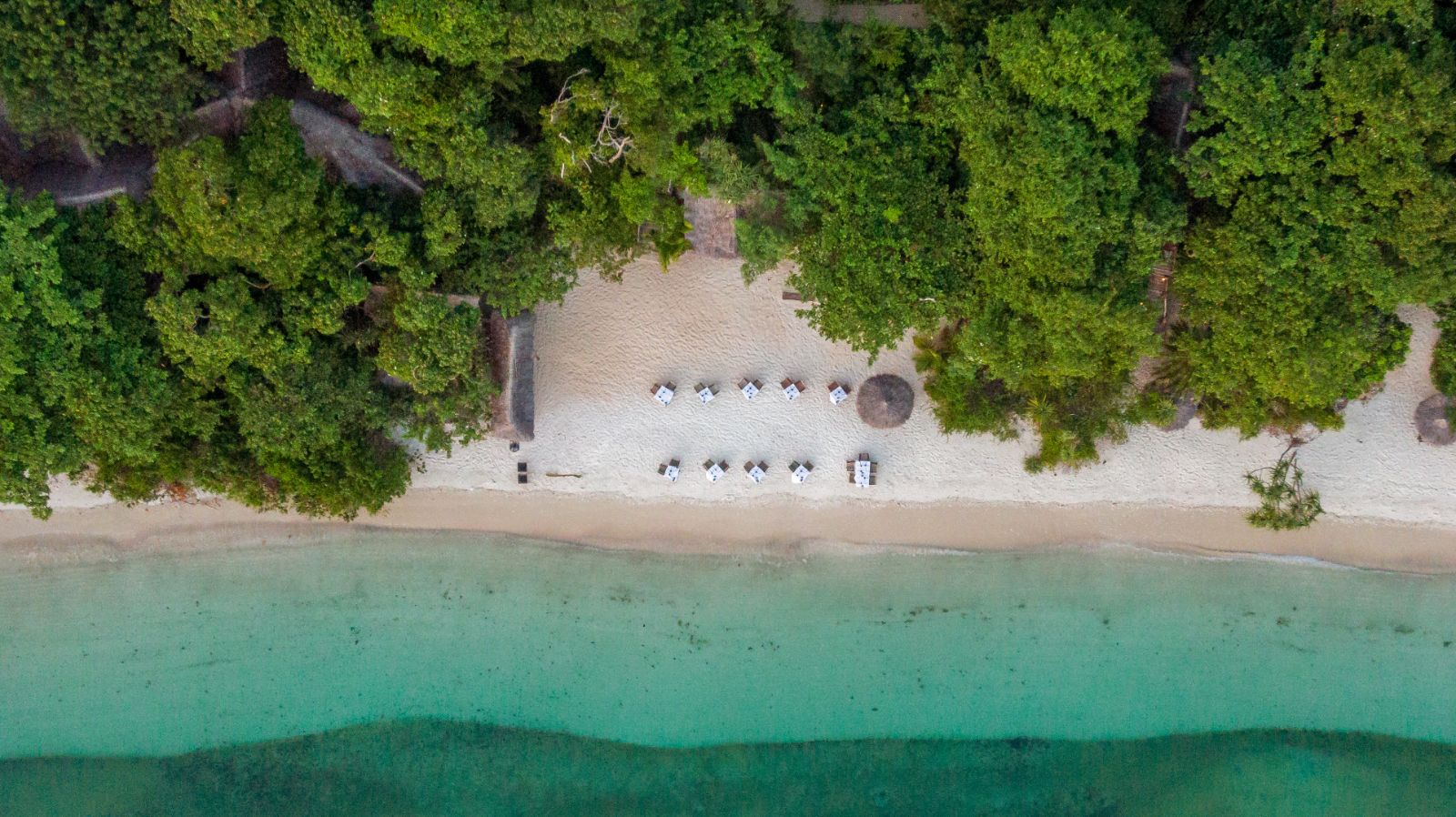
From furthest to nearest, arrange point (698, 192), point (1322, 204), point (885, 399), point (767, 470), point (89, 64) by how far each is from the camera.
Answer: point (767, 470) → point (885, 399) → point (698, 192) → point (1322, 204) → point (89, 64)

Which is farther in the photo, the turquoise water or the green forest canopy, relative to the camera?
the turquoise water

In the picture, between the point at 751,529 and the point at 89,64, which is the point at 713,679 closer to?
the point at 751,529

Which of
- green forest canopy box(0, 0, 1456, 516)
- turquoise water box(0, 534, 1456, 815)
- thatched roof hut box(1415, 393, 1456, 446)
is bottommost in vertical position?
turquoise water box(0, 534, 1456, 815)

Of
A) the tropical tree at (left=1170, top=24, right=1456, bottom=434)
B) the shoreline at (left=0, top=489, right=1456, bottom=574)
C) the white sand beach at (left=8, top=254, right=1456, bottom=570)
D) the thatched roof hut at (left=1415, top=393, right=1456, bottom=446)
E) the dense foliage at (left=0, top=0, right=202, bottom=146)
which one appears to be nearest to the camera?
the dense foliage at (left=0, top=0, right=202, bottom=146)

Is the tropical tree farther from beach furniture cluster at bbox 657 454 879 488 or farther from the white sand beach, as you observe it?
beach furniture cluster at bbox 657 454 879 488

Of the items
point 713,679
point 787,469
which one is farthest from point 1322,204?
point 713,679

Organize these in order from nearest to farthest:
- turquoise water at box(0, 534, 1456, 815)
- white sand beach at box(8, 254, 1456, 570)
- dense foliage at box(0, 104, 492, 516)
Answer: dense foliage at box(0, 104, 492, 516) < white sand beach at box(8, 254, 1456, 570) < turquoise water at box(0, 534, 1456, 815)

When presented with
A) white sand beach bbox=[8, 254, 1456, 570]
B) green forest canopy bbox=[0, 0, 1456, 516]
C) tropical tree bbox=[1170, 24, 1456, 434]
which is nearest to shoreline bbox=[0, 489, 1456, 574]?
white sand beach bbox=[8, 254, 1456, 570]

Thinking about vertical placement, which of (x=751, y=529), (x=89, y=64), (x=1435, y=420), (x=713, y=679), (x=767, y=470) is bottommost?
(x=713, y=679)
